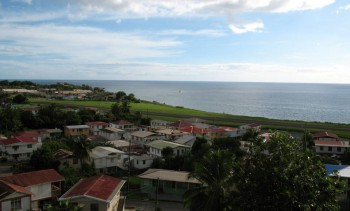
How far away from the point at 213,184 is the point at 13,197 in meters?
14.4

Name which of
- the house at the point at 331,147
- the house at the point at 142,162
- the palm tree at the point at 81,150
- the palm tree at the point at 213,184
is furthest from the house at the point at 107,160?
the house at the point at 331,147

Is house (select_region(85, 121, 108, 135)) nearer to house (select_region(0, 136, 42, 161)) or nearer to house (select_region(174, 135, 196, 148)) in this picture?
house (select_region(0, 136, 42, 161))

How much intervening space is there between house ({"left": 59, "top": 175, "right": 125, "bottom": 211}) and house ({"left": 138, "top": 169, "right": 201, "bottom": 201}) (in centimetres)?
567

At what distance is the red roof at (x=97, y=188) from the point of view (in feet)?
75.6

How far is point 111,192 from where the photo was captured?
79.0 ft

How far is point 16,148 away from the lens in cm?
4572

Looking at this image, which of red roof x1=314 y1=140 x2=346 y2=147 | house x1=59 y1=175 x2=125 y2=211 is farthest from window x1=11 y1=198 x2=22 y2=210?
red roof x1=314 y1=140 x2=346 y2=147

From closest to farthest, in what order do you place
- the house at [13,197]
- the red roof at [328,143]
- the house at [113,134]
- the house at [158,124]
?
the house at [13,197] < the red roof at [328,143] < the house at [113,134] < the house at [158,124]

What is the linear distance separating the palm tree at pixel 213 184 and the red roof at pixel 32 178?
14.3m

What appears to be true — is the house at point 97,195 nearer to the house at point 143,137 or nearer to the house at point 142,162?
the house at point 142,162

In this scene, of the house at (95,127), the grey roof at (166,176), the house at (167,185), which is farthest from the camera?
the house at (95,127)

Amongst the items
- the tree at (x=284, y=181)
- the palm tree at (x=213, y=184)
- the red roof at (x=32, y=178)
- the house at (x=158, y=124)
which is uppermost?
the tree at (x=284, y=181)

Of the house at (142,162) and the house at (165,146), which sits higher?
the house at (165,146)

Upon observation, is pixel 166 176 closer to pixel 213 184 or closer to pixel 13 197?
pixel 13 197
